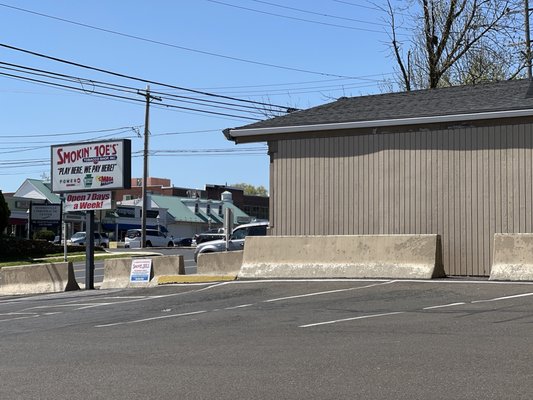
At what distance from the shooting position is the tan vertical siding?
18.0 meters

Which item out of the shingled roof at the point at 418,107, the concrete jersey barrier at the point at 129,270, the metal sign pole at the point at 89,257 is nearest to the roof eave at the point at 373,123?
the shingled roof at the point at 418,107

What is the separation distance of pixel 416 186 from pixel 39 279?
36.5 ft

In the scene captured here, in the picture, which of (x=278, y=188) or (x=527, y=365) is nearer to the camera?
(x=527, y=365)

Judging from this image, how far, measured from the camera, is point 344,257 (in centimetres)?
1892

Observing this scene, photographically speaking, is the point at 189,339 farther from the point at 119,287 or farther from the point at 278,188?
the point at 119,287

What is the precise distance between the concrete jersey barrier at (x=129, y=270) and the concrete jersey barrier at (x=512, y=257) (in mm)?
8121

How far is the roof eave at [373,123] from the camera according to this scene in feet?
58.4

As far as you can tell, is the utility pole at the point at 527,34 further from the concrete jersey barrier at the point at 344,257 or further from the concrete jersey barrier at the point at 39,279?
the concrete jersey barrier at the point at 39,279

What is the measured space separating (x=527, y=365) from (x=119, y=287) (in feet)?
51.1

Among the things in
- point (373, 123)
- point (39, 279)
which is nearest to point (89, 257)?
point (39, 279)

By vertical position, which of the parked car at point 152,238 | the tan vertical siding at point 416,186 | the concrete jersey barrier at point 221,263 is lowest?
the parked car at point 152,238

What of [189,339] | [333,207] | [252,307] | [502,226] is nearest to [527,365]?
[189,339]

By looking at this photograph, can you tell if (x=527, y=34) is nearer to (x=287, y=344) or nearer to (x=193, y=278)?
(x=193, y=278)

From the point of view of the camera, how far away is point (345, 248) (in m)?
19.0
